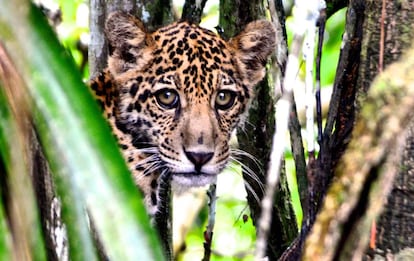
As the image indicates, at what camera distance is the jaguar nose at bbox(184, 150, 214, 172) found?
4074mm

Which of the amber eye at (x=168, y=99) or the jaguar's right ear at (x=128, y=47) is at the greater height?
the jaguar's right ear at (x=128, y=47)

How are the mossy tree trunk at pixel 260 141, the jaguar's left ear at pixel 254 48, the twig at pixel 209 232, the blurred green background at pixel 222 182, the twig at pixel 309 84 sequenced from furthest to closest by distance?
the blurred green background at pixel 222 182 < the jaguar's left ear at pixel 254 48 < the mossy tree trunk at pixel 260 141 < the twig at pixel 209 232 < the twig at pixel 309 84

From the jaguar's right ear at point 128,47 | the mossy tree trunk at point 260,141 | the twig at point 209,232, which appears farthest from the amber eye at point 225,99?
the twig at point 209,232

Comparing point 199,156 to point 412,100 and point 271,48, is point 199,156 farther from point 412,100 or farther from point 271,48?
point 412,100

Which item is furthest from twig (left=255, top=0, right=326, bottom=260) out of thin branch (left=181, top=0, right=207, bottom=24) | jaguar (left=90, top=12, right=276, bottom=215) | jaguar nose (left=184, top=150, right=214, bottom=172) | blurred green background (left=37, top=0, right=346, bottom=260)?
blurred green background (left=37, top=0, right=346, bottom=260)

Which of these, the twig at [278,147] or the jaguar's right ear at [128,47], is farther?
the jaguar's right ear at [128,47]

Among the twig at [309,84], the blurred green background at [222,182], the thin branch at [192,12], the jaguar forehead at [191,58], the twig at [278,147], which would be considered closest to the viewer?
the twig at [278,147]

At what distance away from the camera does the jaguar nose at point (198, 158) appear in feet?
13.4

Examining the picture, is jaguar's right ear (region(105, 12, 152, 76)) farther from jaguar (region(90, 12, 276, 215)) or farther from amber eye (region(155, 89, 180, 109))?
amber eye (region(155, 89, 180, 109))

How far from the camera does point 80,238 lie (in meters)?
1.47

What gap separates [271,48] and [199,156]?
859 mm

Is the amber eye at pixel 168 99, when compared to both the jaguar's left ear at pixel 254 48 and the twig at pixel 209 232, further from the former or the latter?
the twig at pixel 209 232

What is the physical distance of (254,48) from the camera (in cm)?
462

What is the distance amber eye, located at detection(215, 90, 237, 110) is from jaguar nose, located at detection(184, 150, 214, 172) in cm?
41
